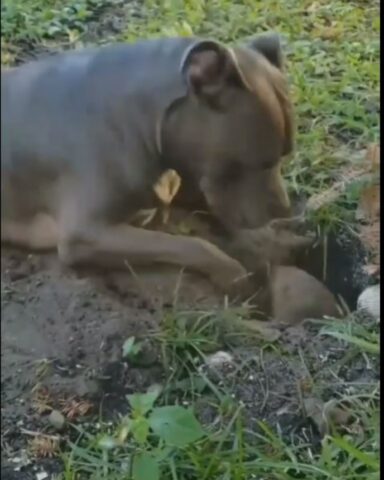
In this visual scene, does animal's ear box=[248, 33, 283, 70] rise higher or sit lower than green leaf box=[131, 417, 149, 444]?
higher

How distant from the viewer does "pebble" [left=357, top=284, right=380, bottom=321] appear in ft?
4.23

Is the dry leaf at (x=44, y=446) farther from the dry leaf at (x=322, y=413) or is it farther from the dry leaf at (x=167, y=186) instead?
the dry leaf at (x=167, y=186)

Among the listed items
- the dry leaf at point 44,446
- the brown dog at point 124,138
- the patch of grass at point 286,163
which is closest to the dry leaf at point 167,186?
the brown dog at point 124,138

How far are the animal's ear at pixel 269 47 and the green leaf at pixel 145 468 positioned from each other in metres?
0.53

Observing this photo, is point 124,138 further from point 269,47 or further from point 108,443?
point 108,443

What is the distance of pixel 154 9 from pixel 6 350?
29 cm

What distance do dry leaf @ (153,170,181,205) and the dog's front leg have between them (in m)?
0.02

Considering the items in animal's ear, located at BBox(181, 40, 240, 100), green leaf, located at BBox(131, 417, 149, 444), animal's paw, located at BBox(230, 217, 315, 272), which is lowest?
green leaf, located at BBox(131, 417, 149, 444)

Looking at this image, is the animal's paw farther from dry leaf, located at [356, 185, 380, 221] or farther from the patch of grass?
dry leaf, located at [356, 185, 380, 221]

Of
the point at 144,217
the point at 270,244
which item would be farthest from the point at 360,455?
the point at 144,217

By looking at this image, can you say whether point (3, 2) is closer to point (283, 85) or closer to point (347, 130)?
point (283, 85)

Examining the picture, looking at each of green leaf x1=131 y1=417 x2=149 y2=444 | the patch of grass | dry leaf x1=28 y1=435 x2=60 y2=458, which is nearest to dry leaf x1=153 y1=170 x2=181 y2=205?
the patch of grass

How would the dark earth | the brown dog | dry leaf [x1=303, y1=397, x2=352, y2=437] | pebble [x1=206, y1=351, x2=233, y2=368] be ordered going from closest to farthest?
the brown dog, the dark earth, pebble [x1=206, y1=351, x2=233, y2=368], dry leaf [x1=303, y1=397, x2=352, y2=437]

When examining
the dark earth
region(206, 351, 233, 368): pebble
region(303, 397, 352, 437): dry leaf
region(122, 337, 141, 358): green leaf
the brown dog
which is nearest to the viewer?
the brown dog
